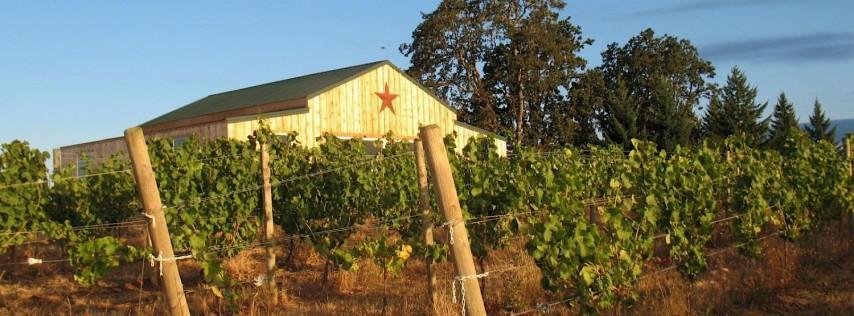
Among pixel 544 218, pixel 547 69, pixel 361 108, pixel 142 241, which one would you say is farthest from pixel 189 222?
pixel 547 69

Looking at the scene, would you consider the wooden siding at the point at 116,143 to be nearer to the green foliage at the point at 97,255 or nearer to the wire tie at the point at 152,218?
the green foliage at the point at 97,255

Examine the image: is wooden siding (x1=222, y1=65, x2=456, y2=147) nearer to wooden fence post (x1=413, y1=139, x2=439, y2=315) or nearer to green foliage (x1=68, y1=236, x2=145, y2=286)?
green foliage (x1=68, y1=236, x2=145, y2=286)

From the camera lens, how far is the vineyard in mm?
5773

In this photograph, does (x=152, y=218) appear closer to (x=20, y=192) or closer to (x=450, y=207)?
(x=450, y=207)

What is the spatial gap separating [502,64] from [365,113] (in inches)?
585

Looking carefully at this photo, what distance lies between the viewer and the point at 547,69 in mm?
35406

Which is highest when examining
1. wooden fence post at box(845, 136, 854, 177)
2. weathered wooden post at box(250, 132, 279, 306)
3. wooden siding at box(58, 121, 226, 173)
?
wooden siding at box(58, 121, 226, 173)

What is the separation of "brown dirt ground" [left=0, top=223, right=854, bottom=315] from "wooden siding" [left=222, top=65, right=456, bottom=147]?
373 inches

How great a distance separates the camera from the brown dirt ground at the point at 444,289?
251 inches

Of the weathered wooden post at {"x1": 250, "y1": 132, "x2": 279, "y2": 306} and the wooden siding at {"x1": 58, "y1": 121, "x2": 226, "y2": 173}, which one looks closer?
the weathered wooden post at {"x1": 250, "y1": 132, "x2": 279, "y2": 306}

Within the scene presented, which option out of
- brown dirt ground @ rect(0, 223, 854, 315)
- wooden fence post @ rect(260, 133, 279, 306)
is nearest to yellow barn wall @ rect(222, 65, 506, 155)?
brown dirt ground @ rect(0, 223, 854, 315)

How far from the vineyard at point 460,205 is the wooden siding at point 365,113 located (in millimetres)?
7602

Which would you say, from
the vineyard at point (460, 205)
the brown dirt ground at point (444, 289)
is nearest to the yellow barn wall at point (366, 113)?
the vineyard at point (460, 205)

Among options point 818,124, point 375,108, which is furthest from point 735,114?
point 375,108
